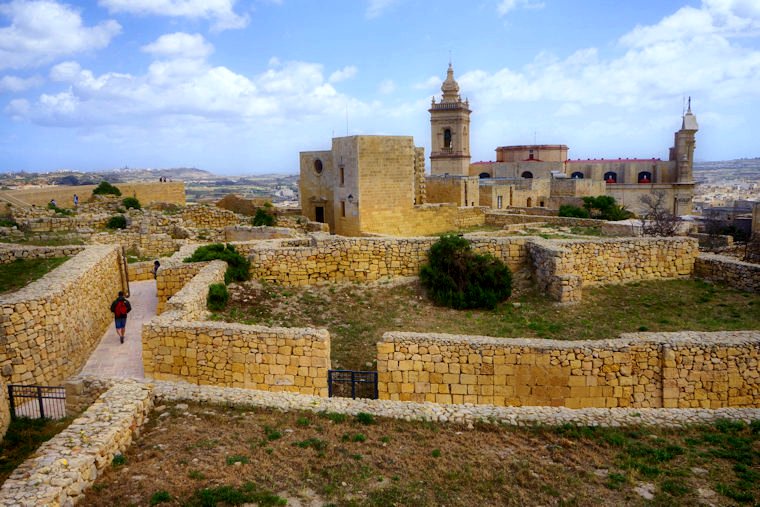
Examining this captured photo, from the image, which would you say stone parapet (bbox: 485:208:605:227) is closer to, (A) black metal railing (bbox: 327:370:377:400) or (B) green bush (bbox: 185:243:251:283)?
(B) green bush (bbox: 185:243:251:283)

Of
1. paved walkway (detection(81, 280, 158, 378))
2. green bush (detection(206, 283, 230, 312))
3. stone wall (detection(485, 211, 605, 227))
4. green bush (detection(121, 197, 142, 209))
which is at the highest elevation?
green bush (detection(121, 197, 142, 209))

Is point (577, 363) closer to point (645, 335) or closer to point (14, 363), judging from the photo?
point (645, 335)

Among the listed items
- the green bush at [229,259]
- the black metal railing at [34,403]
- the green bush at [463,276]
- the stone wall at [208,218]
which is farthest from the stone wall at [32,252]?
the stone wall at [208,218]

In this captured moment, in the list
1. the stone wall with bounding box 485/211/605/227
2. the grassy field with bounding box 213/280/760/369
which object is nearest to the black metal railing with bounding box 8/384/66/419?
the grassy field with bounding box 213/280/760/369

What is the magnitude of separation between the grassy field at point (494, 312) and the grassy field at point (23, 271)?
12.8ft

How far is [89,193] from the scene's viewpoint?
96.6 ft

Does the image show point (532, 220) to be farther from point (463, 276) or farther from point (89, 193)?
point (89, 193)

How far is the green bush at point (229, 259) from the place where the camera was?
1284 cm

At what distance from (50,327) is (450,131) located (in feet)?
155

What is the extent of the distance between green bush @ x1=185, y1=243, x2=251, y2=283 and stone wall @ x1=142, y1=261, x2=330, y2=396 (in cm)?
407

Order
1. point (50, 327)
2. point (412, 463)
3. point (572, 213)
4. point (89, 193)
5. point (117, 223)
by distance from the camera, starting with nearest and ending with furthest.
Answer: point (412, 463)
point (50, 327)
point (117, 223)
point (572, 213)
point (89, 193)

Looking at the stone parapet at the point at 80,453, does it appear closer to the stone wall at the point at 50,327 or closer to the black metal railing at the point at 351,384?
the black metal railing at the point at 351,384

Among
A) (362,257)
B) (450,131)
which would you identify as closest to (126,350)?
(362,257)

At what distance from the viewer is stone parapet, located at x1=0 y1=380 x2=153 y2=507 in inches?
187
